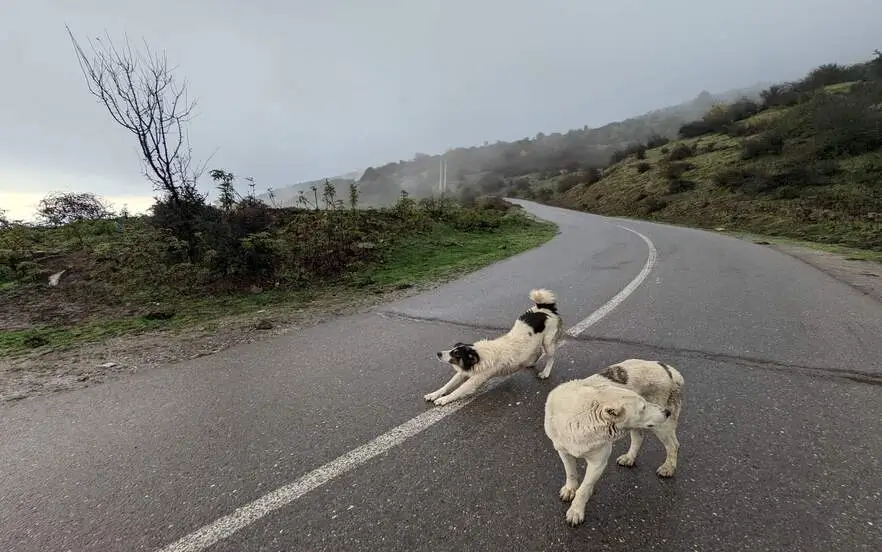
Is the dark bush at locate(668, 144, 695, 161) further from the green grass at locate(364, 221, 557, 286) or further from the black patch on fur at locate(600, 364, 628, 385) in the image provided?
the black patch on fur at locate(600, 364, 628, 385)

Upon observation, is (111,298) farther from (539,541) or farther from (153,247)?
(539,541)

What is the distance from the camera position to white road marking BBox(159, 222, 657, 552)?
241cm

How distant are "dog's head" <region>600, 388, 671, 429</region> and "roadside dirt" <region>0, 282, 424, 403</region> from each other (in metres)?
5.08

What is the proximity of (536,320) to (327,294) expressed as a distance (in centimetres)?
561

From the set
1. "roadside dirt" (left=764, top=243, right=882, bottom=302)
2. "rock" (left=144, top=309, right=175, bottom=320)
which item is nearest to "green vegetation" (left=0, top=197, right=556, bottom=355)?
"rock" (left=144, top=309, right=175, bottom=320)

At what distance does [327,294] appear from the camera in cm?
884

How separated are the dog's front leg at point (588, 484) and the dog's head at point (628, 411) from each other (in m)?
0.18

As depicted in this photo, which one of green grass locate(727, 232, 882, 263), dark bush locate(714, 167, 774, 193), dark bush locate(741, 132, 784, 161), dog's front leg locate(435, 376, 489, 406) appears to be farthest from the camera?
dark bush locate(741, 132, 784, 161)

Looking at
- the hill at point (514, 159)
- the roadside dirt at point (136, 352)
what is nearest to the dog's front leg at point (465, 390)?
the roadside dirt at point (136, 352)

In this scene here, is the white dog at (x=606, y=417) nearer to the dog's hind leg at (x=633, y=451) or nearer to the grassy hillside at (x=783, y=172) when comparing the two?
the dog's hind leg at (x=633, y=451)

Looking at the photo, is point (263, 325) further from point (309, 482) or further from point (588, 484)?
point (588, 484)

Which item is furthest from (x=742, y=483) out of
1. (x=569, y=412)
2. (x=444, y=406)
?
(x=444, y=406)

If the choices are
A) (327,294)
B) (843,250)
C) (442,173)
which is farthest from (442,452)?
(442,173)

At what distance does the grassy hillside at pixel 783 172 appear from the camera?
715 inches
